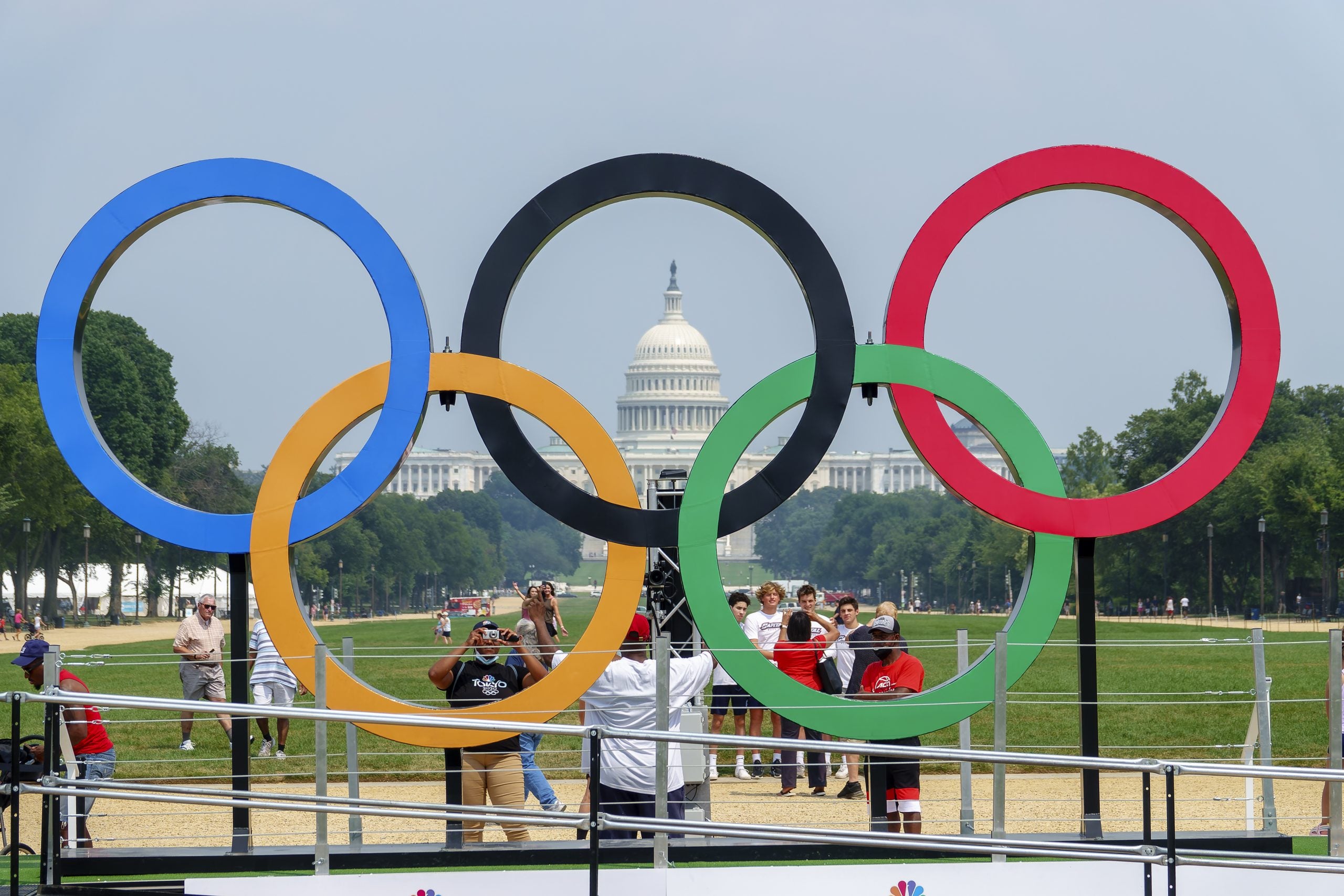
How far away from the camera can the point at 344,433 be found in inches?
483

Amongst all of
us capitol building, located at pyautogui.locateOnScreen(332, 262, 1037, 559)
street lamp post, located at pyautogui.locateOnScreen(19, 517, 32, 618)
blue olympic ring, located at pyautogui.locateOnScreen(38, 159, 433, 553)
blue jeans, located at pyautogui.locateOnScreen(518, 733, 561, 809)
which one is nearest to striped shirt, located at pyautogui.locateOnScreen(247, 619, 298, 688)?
blue jeans, located at pyautogui.locateOnScreen(518, 733, 561, 809)

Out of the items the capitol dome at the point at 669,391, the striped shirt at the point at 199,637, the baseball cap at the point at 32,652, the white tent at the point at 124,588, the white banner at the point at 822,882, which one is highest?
the capitol dome at the point at 669,391

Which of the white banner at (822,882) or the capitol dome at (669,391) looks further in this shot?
the capitol dome at (669,391)

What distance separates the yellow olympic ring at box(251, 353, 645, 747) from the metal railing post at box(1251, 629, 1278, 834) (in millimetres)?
4680

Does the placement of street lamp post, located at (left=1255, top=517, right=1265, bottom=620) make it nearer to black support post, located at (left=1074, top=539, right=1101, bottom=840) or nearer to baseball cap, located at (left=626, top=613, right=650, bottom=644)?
black support post, located at (left=1074, top=539, right=1101, bottom=840)

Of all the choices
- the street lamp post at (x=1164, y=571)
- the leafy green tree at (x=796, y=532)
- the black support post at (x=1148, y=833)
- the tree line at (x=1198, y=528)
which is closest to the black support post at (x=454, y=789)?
the black support post at (x=1148, y=833)

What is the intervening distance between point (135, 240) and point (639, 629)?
5150 mm

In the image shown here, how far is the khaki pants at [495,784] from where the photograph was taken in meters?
11.5

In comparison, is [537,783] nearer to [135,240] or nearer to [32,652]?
[32,652]

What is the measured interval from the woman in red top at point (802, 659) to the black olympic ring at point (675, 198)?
1735 mm

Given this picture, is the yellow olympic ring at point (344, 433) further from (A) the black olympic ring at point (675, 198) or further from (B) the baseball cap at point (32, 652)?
(B) the baseball cap at point (32, 652)

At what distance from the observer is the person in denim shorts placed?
12.1m

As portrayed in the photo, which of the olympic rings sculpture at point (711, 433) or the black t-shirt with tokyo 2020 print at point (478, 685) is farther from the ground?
the olympic rings sculpture at point (711, 433)

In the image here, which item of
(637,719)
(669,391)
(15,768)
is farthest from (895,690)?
(669,391)
